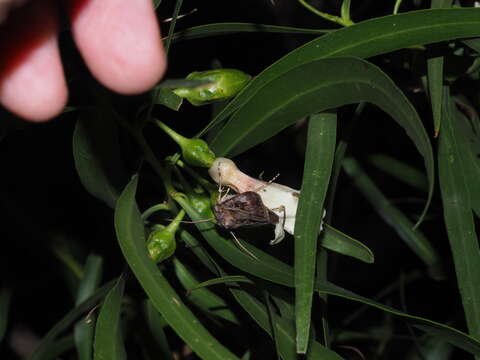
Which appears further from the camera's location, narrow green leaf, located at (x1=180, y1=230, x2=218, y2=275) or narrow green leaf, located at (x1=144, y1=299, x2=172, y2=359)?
narrow green leaf, located at (x1=144, y1=299, x2=172, y2=359)

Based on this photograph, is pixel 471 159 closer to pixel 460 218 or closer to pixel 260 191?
pixel 460 218

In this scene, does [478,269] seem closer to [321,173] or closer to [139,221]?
[321,173]

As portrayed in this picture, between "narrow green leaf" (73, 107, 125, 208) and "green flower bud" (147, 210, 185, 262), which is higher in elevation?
"narrow green leaf" (73, 107, 125, 208)

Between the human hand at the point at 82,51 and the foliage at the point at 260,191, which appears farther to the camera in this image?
the foliage at the point at 260,191

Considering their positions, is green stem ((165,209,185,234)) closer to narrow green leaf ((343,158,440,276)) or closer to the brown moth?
the brown moth

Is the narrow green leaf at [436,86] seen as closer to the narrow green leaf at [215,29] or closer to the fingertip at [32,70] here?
the narrow green leaf at [215,29]

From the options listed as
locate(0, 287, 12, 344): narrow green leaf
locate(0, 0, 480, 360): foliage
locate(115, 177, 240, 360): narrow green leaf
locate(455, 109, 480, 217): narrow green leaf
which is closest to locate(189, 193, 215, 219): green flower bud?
locate(0, 0, 480, 360): foliage

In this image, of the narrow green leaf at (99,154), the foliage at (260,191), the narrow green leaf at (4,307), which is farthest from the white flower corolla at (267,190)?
the narrow green leaf at (4,307)
